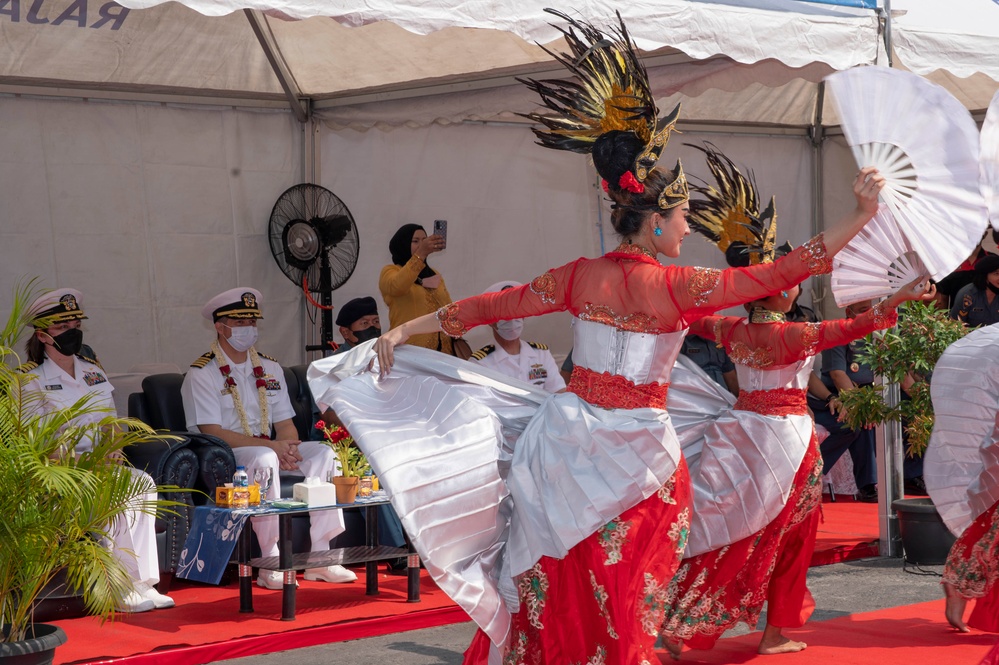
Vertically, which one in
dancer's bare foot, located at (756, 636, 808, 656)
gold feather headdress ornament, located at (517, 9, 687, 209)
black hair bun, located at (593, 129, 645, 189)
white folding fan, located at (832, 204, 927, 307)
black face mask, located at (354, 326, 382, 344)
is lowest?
dancer's bare foot, located at (756, 636, 808, 656)

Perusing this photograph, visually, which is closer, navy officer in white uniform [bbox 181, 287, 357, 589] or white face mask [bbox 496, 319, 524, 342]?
navy officer in white uniform [bbox 181, 287, 357, 589]

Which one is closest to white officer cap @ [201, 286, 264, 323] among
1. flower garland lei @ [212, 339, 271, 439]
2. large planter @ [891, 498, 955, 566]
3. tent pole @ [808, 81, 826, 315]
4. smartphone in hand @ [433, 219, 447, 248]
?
flower garland lei @ [212, 339, 271, 439]

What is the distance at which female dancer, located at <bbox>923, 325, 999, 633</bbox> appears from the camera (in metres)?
4.75

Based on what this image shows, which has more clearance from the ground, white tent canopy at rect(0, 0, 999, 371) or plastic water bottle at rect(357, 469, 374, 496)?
white tent canopy at rect(0, 0, 999, 371)

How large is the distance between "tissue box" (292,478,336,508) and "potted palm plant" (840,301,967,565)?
252cm

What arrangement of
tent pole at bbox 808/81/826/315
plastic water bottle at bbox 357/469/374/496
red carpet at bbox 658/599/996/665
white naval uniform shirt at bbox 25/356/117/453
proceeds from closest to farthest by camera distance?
red carpet at bbox 658/599/996/665, white naval uniform shirt at bbox 25/356/117/453, plastic water bottle at bbox 357/469/374/496, tent pole at bbox 808/81/826/315

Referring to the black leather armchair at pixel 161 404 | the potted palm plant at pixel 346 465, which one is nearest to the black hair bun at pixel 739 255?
the potted palm plant at pixel 346 465

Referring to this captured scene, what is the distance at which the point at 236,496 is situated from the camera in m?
5.40

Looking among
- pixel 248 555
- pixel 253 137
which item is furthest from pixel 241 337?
pixel 253 137

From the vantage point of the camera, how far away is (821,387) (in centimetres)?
812

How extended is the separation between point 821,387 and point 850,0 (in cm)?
297

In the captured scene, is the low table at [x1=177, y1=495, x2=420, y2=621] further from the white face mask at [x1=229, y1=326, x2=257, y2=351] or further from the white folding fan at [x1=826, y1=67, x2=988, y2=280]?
the white folding fan at [x1=826, y1=67, x2=988, y2=280]

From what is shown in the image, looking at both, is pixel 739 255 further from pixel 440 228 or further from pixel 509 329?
pixel 440 228

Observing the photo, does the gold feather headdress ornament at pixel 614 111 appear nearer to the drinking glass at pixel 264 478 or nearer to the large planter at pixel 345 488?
the large planter at pixel 345 488
